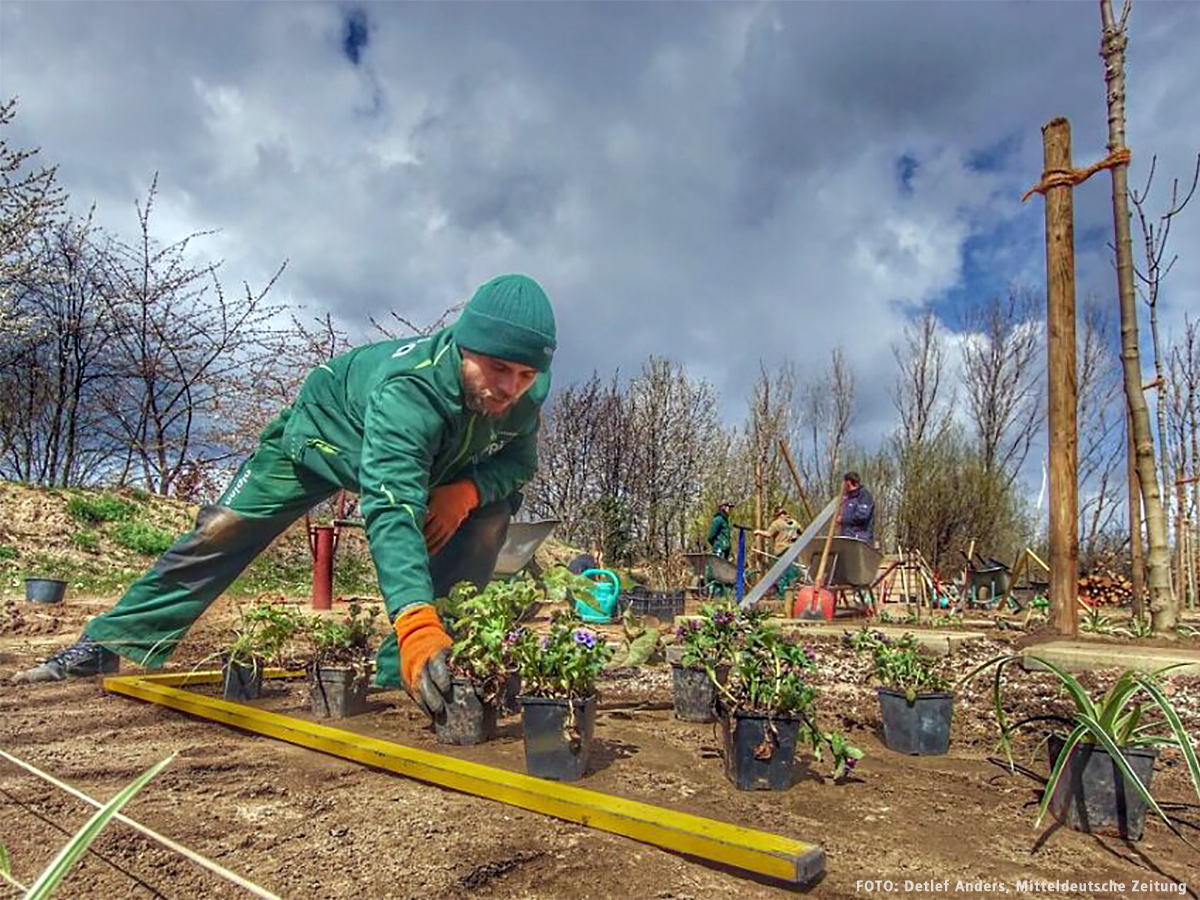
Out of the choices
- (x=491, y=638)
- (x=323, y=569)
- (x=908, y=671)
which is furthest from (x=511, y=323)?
(x=323, y=569)

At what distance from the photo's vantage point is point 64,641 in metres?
5.08

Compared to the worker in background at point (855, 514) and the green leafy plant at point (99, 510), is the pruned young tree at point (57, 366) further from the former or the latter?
the worker in background at point (855, 514)

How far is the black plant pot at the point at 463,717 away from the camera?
7.77 feet

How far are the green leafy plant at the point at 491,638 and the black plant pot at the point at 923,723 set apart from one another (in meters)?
1.16

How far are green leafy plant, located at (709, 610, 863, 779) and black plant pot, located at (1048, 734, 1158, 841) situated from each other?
45 centimetres

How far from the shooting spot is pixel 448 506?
328 cm

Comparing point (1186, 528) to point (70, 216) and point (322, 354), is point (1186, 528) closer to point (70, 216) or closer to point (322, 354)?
point (322, 354)

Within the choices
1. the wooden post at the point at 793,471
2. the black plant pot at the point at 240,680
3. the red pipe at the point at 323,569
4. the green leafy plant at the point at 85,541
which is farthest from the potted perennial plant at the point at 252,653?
the green leafy plant at the point at 85,541

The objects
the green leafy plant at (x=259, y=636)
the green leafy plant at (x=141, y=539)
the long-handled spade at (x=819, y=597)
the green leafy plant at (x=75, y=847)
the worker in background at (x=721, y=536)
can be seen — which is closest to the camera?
the green leafy plant at (x=75, y=847)

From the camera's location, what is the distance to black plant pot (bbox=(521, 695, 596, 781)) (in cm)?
200

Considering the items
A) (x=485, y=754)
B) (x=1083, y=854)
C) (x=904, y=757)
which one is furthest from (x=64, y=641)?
(x=1083, y=854)

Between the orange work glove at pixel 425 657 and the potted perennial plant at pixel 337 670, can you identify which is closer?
the orange work glove at pixel 425 657

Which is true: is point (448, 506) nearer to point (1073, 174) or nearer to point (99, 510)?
point (1073, 174)

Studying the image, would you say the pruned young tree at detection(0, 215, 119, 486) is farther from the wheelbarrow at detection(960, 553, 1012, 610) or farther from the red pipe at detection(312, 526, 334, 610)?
the wheelbarrow at detection(960, 553, 1012, 610)
